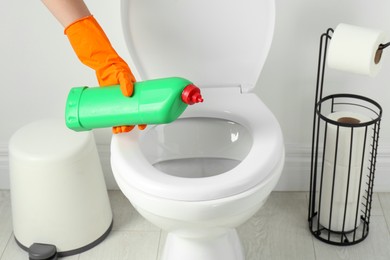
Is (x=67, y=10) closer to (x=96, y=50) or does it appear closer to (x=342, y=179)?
(x=96, y=50)

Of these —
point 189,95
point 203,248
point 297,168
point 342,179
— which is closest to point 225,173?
point 189,95

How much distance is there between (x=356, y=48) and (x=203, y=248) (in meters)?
0.57

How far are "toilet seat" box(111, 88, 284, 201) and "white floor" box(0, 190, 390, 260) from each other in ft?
1.29

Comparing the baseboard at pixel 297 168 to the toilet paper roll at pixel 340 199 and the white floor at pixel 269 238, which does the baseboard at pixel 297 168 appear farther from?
the toilet paper roll at pixel 340 199

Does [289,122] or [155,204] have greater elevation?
[155,204]

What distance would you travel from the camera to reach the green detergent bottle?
1.31 m

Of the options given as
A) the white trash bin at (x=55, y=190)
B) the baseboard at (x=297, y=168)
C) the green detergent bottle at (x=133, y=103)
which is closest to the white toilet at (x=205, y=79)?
the green detergent bottle at (x=133, y=103)

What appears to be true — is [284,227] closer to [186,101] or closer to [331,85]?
[331,85]

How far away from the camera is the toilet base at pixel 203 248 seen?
61.2 inches

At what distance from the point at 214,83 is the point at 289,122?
355 mm

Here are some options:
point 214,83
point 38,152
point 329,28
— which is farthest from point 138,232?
point 329,28

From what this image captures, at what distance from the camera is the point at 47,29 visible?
5.94 feet

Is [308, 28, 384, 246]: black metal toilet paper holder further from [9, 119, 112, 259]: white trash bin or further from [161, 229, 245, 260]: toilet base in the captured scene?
[9, 119, 112, 259]: white trash bin

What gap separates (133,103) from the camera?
133 centimetres
